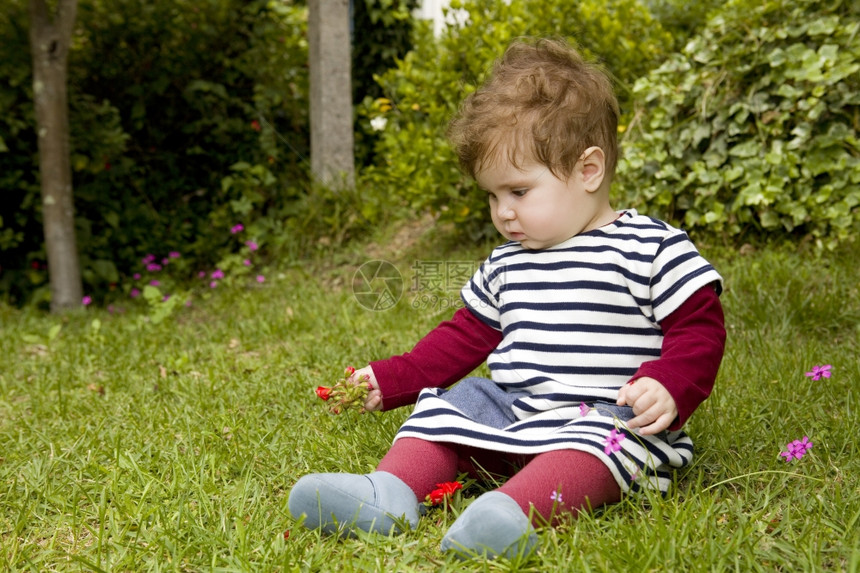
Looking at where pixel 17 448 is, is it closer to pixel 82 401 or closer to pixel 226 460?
pixel 82 401

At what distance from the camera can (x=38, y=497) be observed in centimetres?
208

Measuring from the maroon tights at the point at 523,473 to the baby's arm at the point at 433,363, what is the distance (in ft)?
0.69

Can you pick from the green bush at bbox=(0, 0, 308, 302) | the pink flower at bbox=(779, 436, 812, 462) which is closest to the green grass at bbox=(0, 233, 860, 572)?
the pink flower at bbox=(779, 436, 812, 462)

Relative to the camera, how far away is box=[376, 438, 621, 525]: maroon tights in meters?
1.61

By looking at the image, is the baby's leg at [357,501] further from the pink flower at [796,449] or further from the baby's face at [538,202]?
the pink flower at [796,449]

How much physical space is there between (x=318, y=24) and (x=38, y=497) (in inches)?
161

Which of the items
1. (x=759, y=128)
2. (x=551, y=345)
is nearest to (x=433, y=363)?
(x=551, y=345)

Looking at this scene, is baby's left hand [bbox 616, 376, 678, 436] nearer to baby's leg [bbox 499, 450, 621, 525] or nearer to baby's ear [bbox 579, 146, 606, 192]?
baby's leg [bbox 499, 450, 621, 525]

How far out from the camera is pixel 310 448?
223 cm

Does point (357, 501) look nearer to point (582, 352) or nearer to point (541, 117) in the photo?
point (582, 352)

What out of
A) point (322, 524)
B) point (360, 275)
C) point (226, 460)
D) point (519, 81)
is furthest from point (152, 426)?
point (360, 275)

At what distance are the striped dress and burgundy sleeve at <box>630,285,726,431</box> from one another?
0.04m

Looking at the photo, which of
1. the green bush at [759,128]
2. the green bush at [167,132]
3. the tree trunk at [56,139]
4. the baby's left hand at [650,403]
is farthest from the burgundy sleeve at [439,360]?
the green bush at [167,132]

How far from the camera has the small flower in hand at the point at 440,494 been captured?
1.78m
